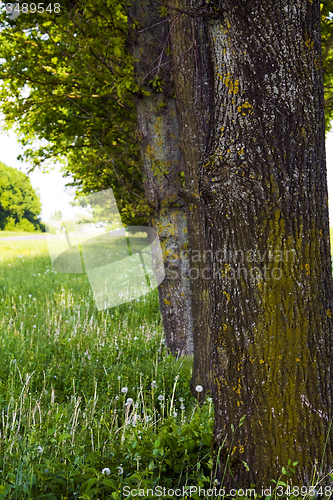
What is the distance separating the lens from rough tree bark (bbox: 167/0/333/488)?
91.8 inches

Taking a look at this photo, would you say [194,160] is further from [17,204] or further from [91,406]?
[17,204]

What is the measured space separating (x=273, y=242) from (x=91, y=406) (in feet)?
7.89

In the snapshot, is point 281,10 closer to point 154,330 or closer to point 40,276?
point 154,330

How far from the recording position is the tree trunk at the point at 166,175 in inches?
214

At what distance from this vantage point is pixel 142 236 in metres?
13.4

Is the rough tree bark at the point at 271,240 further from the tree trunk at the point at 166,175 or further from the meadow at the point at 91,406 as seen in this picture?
the tree trunk at the point at 166,175

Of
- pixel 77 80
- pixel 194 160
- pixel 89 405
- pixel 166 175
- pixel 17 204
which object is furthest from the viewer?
pixel 17 204

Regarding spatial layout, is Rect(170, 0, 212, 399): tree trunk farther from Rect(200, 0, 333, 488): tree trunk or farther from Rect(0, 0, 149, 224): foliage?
Rect(200, 0, 333, 488): tree trunk

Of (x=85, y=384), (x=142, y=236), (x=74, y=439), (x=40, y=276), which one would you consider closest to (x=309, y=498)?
(x=74, y=439)

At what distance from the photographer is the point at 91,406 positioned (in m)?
3.66

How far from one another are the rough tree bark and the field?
1.40 ft

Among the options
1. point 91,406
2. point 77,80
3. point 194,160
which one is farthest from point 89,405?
point 77,80

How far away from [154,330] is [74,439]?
11.5ft

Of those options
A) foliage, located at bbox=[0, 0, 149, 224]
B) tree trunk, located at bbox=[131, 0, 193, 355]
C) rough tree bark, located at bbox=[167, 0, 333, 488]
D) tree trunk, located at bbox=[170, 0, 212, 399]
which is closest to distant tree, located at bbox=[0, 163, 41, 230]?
foliage, located at bbox=[0, 0, 149, 224]
